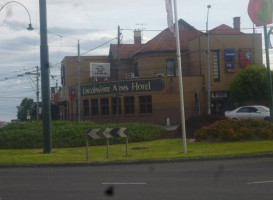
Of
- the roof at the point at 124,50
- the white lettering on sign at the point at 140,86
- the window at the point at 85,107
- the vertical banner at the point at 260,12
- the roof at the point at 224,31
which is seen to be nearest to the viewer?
the vertical banner at the point at 260,12

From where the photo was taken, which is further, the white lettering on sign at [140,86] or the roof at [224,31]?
the roof at [224,31]

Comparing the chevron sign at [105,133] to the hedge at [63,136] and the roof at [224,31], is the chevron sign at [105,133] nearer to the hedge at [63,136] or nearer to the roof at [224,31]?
the hedge at [63,136]

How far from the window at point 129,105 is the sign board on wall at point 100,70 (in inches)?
318

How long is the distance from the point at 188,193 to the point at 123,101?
43657 millimetres

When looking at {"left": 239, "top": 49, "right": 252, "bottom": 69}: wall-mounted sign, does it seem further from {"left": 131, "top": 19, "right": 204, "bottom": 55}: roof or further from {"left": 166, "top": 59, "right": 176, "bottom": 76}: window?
{"left": 166, "top": 59, "right": 176, "bottom": 76}: window

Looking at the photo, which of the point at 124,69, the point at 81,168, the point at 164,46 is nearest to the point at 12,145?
the point at 81,168

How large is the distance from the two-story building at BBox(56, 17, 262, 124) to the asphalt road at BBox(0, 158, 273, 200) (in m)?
31.9

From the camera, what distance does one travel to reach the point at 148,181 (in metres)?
13.8

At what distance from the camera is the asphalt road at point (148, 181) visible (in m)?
11.3

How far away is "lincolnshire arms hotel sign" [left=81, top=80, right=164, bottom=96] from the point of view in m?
53.9

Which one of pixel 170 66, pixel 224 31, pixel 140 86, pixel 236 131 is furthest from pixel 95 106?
pixel 236 131

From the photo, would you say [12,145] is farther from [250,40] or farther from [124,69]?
[124,69]

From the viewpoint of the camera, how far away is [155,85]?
53812 millimetres

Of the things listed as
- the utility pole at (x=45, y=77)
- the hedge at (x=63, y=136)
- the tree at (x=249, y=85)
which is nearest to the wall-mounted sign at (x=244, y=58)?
the tree at (x=249, y=85)
